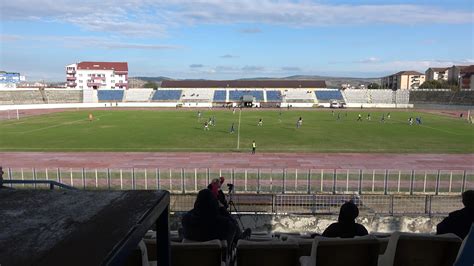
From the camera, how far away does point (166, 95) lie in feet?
346

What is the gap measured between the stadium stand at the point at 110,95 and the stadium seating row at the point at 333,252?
327 feet

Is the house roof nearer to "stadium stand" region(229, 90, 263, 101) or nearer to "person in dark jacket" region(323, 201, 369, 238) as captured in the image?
"stadium stand" region(229, 90, 263, 101)

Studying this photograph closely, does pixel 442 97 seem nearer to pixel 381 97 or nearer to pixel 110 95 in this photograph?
pixel 381 97

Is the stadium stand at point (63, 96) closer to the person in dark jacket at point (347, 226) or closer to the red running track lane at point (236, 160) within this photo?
the red running track lane at point (236, 160)

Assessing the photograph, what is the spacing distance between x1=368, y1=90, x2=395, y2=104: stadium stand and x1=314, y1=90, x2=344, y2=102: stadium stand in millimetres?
7230

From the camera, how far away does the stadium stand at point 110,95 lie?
100 m

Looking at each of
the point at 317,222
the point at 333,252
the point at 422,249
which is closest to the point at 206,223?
the point at 333,252

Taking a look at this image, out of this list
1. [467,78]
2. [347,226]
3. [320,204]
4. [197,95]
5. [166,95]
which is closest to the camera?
[347,226]

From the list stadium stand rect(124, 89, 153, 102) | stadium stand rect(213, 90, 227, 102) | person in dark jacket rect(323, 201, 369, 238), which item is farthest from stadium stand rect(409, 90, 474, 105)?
person in dark jacket rect(323, 201, 369, 238)

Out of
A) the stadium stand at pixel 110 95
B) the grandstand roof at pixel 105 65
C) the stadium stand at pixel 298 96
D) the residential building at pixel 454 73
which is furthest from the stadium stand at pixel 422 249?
the residential building at pixel 454 73

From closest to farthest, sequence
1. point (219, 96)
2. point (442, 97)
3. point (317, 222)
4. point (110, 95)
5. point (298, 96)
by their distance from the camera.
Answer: point (317, 222) → point (442, 97) → point (110, 95) → point (298, 96) → point (219, 96)

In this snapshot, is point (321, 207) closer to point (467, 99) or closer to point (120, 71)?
point (467, 99)

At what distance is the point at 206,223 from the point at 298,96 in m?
101

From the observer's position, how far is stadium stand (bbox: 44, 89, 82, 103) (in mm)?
95800
